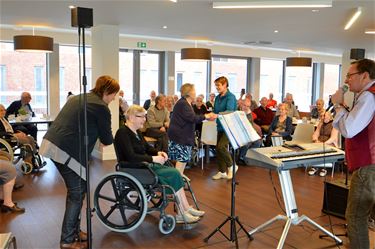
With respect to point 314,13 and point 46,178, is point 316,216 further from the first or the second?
point 46,178

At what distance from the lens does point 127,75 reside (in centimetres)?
1080

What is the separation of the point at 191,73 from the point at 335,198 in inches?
328

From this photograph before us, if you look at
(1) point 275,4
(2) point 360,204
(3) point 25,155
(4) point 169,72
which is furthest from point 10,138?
(4) point 169,72

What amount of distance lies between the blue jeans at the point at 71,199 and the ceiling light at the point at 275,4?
3.01 meters

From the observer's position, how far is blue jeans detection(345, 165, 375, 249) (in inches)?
91.5

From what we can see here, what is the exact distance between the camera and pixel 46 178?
532 cm

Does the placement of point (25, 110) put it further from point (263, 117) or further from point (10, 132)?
point (263, 117)

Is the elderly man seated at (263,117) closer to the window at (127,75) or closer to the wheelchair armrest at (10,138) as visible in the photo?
the window at (127,75)

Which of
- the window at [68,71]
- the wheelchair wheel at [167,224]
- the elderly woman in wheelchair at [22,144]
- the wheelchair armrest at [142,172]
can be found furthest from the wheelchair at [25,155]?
the window at [68,71]

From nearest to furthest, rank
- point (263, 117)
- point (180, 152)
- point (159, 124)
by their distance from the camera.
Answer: point (180, 152)
point (159, 124)
point (263, 117)

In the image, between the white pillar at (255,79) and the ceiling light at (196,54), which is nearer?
the ceiling light at (196,54)

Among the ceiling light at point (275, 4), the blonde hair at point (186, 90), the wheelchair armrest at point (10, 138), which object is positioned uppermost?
the ceiling light at point (275, 4)

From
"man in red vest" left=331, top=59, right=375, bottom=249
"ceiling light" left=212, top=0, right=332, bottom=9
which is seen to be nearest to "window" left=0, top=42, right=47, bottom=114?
"ceiling light" left=212, top=0, right=332, bottom=9

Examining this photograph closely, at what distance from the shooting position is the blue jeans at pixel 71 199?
2.90m
